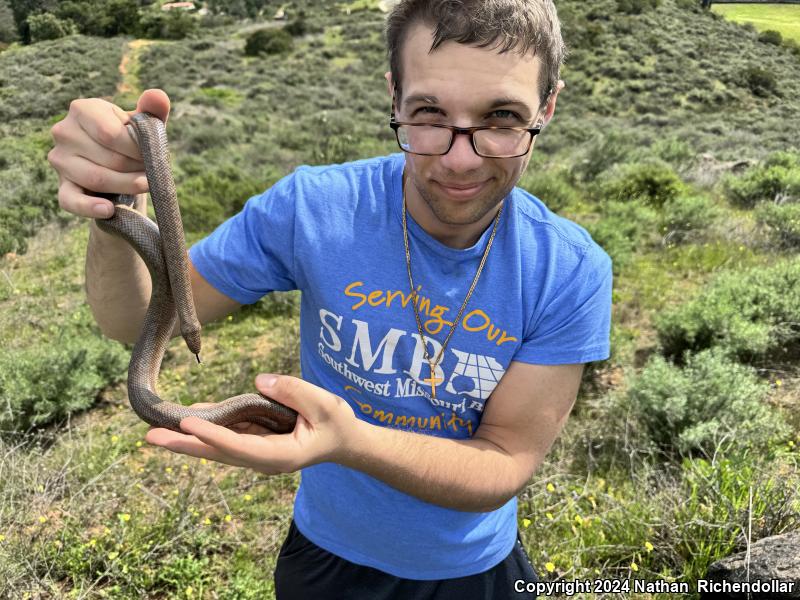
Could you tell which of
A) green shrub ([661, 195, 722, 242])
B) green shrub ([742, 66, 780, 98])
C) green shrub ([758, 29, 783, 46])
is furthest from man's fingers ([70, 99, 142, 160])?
green shrub ([758, 29, 783, 46])

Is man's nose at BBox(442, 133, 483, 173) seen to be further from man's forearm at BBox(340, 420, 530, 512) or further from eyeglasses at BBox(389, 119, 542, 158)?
man's forearm at BBox(340, 420, 530, 512)

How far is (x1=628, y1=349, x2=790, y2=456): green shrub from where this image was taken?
3.82m

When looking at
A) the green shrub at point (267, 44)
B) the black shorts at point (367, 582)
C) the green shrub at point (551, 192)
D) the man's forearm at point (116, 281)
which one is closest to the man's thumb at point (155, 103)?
the man's forearm at point (116, 281)

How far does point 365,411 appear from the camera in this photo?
2020 mm

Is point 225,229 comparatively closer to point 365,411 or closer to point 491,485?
point 365,411

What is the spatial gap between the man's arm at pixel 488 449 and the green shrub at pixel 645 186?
8.75 metres

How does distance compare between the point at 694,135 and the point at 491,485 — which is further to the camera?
the point at 694,135

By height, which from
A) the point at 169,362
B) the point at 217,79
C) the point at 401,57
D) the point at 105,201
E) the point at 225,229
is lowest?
the point at 217,79

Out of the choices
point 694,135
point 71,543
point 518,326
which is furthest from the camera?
point 694,135

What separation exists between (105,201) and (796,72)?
121ft

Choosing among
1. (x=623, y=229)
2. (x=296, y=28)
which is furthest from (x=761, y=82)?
(x=296, y=28)

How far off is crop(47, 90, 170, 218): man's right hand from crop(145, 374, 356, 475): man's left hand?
2.15 feet

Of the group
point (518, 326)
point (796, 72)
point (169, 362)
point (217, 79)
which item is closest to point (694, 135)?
point (796, 72)

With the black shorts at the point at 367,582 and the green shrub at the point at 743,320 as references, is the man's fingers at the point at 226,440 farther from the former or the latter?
the green shrub at the point at 743,320
